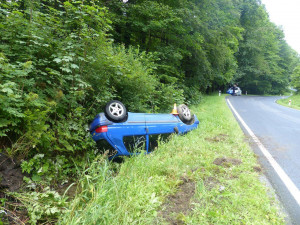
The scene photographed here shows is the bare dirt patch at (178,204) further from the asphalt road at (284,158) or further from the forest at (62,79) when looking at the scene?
the forest at (62,79)

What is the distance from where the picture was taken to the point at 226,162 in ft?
10.8

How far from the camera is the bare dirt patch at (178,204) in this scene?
2070mm

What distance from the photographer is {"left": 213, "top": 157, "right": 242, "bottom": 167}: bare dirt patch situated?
10.6ft

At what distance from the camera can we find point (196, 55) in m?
12.5

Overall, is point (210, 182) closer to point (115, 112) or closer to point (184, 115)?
point (115, 112)

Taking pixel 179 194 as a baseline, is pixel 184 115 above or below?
above

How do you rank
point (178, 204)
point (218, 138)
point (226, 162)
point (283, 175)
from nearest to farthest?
point (178, 204)
point (283, 175)
point (226, 162)
point (218, 138)

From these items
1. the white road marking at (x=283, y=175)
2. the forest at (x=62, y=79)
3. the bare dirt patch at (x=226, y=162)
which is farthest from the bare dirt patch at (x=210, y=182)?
the forest at (x=62, y=79)

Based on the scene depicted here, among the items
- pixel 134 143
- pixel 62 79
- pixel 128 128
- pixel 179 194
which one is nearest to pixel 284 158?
pixel 179 194

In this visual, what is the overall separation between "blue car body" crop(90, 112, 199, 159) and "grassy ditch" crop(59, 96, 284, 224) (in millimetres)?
485

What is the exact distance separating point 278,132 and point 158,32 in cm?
746

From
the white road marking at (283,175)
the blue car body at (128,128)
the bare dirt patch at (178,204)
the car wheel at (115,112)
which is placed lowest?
the bare dirt patch at (178,204)

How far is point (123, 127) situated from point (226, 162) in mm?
2045

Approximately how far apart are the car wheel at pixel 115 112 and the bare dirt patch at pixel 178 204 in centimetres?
180
